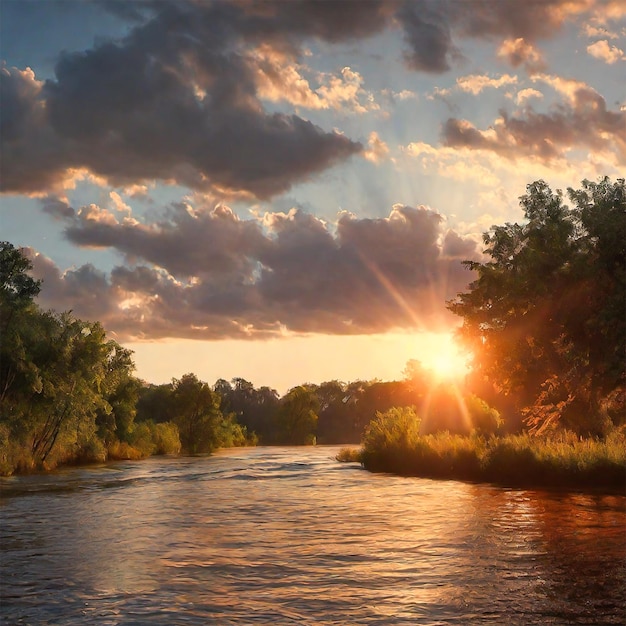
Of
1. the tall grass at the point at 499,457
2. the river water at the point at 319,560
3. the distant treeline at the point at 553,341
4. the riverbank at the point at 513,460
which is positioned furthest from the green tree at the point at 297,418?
the river water at the point at 319,560

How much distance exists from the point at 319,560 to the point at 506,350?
23.7 metres

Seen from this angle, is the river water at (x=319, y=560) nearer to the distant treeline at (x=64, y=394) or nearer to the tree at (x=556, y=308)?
the tree at (x=556, y=308)

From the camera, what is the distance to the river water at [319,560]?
10.2m

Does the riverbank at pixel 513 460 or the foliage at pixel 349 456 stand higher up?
the riverbank at pixel 513 460

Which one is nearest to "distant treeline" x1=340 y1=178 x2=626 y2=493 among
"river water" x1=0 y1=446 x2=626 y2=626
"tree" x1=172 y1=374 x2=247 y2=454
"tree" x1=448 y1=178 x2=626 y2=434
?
"tree" x1=448 y1=178 x2=626 y2=434

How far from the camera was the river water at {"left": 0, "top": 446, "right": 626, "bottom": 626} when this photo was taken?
10.2 metres

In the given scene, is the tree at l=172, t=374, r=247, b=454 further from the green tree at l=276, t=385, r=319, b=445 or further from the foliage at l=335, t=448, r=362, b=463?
the green tree at l=276, t=385, r=319, b=445

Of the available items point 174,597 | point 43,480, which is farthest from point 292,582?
point 43,480

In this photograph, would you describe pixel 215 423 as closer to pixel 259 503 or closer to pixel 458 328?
Result: pixel 458 328

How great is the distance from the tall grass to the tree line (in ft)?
5.03

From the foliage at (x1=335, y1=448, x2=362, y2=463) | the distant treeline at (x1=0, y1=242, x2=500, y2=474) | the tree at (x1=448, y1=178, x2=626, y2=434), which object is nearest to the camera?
the tree at (x1=448, y1=178, x2=626, y2=434)

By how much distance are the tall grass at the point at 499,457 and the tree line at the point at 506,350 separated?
1534 mm

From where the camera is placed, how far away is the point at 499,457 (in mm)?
36312

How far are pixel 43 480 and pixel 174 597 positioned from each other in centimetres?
3404
